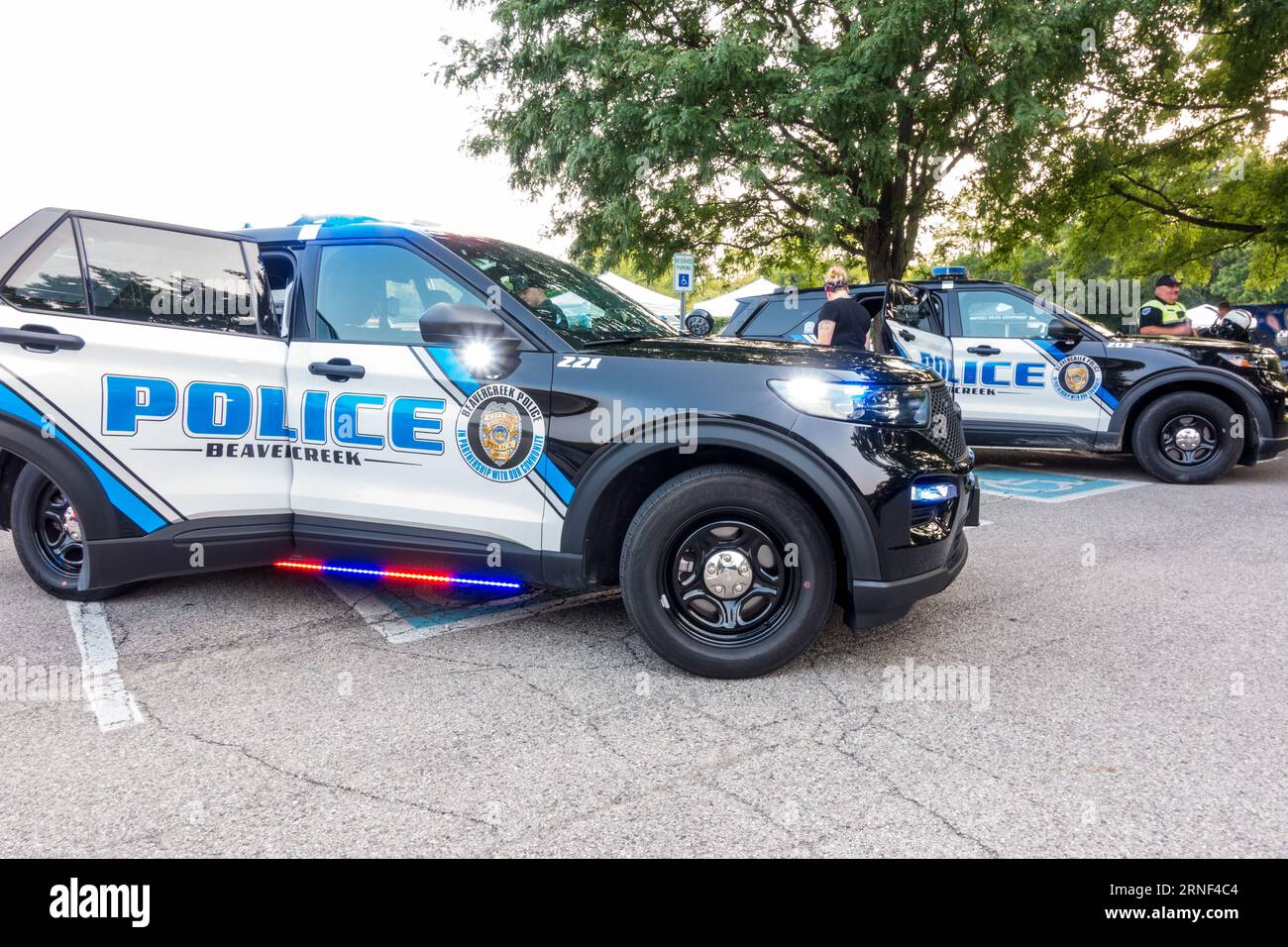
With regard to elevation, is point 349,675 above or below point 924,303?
below

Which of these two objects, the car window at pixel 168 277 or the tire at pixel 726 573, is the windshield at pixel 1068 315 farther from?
the car window at pixel 168 277

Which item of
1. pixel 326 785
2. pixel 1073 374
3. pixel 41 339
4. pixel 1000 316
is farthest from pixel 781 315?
pixel 326 785

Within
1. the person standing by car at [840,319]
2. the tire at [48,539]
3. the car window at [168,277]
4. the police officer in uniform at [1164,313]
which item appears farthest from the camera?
the police officer in uniform at [1164,313]

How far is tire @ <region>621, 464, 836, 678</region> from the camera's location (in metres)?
3.35

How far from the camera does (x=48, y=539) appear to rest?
447 centimetres

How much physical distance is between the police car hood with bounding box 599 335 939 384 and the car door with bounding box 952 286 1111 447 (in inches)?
199

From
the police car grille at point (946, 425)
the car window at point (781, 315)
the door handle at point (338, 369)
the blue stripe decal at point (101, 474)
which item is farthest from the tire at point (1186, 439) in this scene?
the blue stripe decal at point (101, 474)

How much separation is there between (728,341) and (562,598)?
1580mm

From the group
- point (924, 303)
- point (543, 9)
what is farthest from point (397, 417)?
point (543, 9)

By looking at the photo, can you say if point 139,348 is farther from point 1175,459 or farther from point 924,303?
point 1175,459

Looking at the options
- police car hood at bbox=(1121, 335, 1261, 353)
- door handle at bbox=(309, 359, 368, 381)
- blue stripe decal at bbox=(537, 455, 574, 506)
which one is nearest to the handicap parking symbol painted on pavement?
police car hood at bbox=(1121, 335, 1261, 353)

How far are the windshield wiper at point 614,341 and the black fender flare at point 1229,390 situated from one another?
19.4ft

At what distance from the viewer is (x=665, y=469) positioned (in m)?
3.68

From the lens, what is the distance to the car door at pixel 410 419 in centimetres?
361
